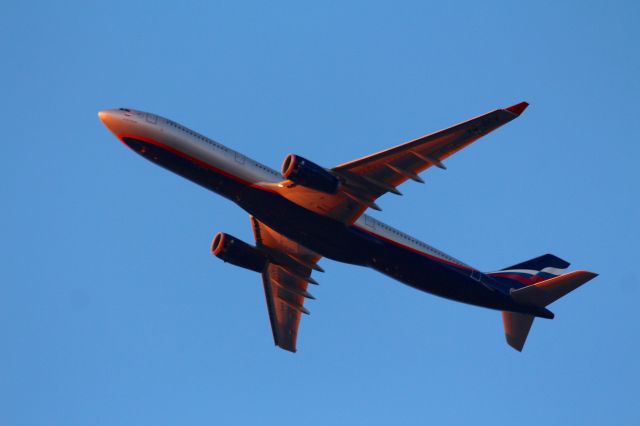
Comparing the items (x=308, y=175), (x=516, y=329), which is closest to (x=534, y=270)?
(x=516, y=329)

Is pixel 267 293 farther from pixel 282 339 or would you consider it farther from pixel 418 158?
pixel 418 158

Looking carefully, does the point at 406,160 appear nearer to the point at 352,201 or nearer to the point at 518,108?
the point at 352,201

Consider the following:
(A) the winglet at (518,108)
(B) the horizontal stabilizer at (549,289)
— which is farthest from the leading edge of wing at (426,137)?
(B) the horizontal stabilizer at (549,289)

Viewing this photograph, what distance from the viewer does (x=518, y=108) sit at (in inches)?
1857

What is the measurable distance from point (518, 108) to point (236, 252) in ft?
73.4

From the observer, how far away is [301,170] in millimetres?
51812

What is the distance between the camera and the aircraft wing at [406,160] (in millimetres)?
48531

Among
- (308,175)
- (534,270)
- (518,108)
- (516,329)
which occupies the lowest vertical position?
(516,329)

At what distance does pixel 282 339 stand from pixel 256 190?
15.4 metres

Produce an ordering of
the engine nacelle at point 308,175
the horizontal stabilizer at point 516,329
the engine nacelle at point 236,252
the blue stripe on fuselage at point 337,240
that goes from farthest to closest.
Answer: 1. the engine nacelle at point 236,252
2. the horizontal stabilizer at point 516,329
3. the blue stripe on fuselage at point 337,240
4. the engine nacelle at point 308,175

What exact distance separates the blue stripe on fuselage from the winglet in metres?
12.3

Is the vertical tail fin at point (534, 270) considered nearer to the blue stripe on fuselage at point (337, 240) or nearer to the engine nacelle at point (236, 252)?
the blue stripe on fuselage at point (337, 240)

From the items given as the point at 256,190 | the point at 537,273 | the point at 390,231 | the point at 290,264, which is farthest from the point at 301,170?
the point at 537,273

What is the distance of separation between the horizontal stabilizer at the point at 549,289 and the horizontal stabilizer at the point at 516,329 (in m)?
2.44
